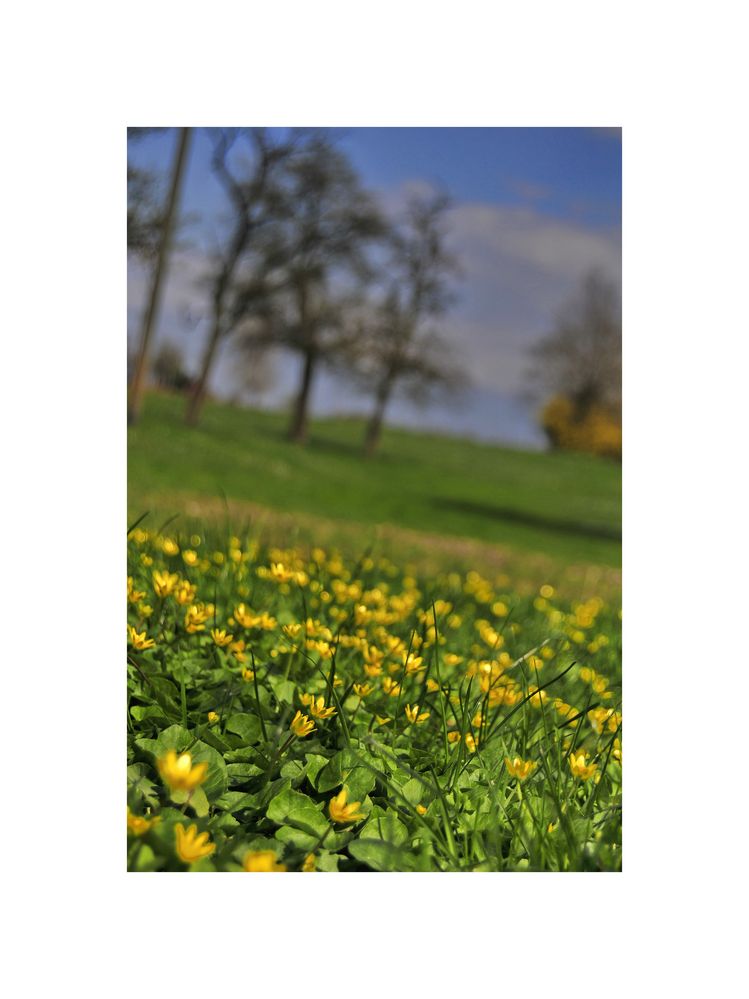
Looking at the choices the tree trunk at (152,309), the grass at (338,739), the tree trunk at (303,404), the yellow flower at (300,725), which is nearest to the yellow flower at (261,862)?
the grass at (338,739)

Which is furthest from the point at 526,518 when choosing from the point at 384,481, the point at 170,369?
the point at 170,369

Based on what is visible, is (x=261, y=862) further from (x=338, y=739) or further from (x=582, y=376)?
→ (x=582, y=376)

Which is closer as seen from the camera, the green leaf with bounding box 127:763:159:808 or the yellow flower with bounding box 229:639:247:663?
the green leaf with bounding box 127:763:159:808

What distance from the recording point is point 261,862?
1.43 metres

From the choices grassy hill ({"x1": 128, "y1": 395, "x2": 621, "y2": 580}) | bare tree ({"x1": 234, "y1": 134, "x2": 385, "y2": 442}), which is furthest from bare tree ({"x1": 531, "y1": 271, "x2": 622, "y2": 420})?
bare tree ({"x1": 234, "y1": 134, "x2": 385, "y2": 442})

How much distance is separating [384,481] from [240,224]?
78.7 inches

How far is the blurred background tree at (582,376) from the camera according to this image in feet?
12.4

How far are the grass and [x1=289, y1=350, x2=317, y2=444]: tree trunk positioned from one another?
4.33ft

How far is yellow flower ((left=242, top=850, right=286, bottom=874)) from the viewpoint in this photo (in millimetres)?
1430

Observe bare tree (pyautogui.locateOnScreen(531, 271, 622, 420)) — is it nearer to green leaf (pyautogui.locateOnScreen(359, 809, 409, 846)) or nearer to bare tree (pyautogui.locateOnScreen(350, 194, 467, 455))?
bare tree (pyautogui.locateOnScreen(350, 194, 467, 455))

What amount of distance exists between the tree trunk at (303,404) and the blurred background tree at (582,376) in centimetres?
108
